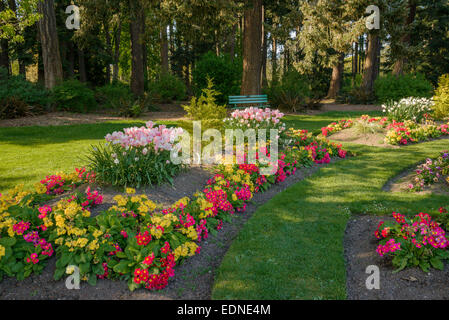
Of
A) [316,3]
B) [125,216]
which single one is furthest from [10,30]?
[316,3]

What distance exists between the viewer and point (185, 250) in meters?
3.21

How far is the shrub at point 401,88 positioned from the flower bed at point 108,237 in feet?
51.2

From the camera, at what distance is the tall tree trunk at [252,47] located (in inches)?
472

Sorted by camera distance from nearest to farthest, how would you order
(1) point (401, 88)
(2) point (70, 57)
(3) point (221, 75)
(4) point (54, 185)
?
(4) point (54, 185)
(3) point (221, 75)
(1) point (401, 88)
(2) point (70, 57)

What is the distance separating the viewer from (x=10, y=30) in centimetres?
568

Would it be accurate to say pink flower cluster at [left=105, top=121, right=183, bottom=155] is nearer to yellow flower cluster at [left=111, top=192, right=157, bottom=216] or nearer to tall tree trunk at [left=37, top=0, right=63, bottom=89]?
yellow flower cluster at [left=111, top=192, right=157, bottom=216]

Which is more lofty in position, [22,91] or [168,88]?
[168,88]

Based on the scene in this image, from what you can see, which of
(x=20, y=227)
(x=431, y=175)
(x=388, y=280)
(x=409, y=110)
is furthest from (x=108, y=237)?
(x=409, y=110)

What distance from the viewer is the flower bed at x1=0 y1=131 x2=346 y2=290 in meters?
2.98

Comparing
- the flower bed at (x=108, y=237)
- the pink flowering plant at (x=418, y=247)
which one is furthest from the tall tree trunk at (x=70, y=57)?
the pink flowering plant at (x=418, y=247)

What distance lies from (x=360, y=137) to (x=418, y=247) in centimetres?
675

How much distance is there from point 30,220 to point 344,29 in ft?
59.1

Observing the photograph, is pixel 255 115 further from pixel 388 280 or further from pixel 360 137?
pixel 388 280

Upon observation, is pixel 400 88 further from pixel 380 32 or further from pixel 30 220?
pixel 30 220
